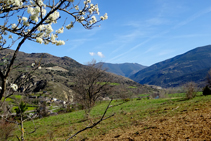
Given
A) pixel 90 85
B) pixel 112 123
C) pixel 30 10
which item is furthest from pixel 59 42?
pixel 90 85

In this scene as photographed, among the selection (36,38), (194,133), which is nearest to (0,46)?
(36,38)

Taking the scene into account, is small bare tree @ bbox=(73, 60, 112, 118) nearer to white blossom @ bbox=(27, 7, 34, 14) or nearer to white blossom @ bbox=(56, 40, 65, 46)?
white blossom @ bbox=(56, 40, 65, 46)

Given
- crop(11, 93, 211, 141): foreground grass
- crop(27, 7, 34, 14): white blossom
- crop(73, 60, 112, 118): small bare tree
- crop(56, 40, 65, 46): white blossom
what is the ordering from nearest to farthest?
crop(27, 7, 34, 14): white blossom < crop(56, 40, 65, 46): white blossom < crop(11, 93, 211, 141): foreground grass < crop(73, 60, 112, 118): small bare tree

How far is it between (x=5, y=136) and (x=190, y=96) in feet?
76.8

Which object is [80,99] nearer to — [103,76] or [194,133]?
[103,76]

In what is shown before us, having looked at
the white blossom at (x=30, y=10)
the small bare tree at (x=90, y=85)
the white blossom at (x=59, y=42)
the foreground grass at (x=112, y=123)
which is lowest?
the foreground grass at (x=112, y=123)

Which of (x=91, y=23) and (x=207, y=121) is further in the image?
(x=207, y=121)

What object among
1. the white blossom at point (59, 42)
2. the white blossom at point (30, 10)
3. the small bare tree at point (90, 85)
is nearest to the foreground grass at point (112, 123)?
the small bare tree at point (90, 85)

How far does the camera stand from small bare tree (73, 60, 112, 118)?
50.8 feet

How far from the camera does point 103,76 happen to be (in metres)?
16.9

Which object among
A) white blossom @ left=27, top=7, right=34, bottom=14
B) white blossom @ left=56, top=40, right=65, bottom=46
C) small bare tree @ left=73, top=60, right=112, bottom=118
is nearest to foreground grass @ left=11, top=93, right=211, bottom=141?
small bare tree @ left=73, top=60, right=112, bottom=118

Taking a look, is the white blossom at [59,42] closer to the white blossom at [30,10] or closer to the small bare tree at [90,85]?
the white blossom at [30,10]

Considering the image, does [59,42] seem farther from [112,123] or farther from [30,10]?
[112,123]

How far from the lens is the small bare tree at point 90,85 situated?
1548 centimetres
